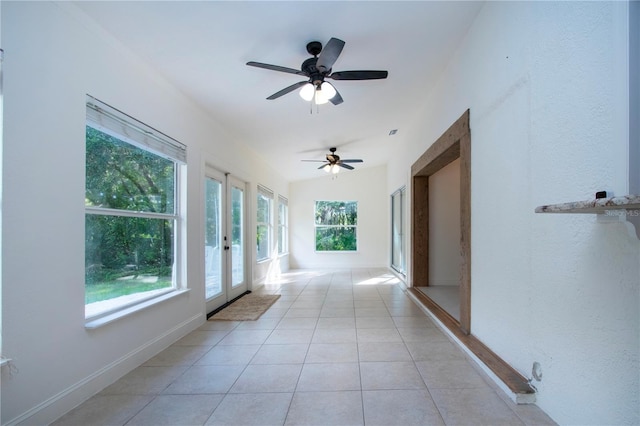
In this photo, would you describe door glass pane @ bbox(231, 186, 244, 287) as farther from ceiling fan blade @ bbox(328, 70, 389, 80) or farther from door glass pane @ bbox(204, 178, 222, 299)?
ceiling fan blade @ bbox(328, 70, 389, 80)

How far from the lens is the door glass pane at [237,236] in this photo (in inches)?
192

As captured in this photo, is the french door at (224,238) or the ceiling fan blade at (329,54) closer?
the ceiling fan blade at (329,54)

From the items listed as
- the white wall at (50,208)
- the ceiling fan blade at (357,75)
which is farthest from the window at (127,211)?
the ceiling fan blade at (357,75)

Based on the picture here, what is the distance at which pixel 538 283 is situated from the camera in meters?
1.84

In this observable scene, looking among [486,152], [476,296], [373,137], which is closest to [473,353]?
[476,296]

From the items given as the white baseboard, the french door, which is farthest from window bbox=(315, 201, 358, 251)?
the white baseboard

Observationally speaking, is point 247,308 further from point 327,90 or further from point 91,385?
point 327,90

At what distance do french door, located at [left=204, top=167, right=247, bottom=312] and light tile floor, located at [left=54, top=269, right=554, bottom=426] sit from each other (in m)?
0.74

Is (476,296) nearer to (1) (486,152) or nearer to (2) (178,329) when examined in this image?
(1) (486,152)

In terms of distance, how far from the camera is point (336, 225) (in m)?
8.82

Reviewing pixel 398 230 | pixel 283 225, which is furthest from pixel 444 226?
pixel 283 225

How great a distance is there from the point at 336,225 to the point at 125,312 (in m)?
6.76

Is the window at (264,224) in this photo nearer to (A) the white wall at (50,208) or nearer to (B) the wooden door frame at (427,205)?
(B) the wooden door frame at (427,205)

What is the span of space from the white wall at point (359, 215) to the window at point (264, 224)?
1.93m
